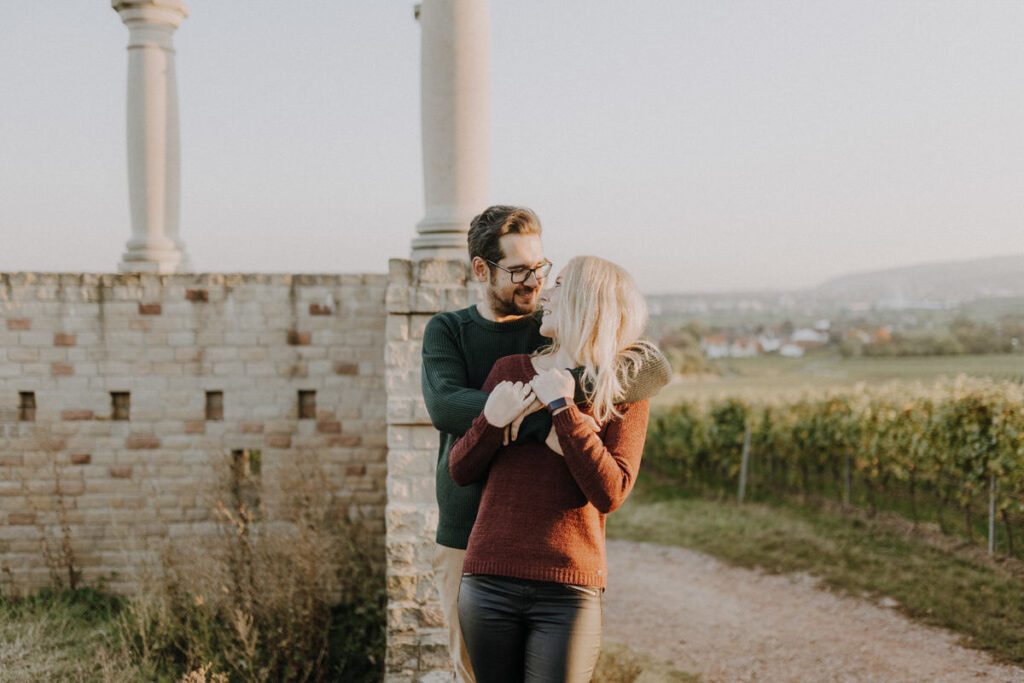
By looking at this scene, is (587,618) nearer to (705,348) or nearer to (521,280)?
(521,280)

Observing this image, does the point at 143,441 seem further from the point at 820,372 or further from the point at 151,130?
the point at 820,372

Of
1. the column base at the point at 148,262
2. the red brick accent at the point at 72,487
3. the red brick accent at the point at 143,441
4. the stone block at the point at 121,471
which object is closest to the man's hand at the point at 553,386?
the red brick accent at the point at 143,441

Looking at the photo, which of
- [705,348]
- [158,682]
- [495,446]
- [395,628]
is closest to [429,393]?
[495,446]

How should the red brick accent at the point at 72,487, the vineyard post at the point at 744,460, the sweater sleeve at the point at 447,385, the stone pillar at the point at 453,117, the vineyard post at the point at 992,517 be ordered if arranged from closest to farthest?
the sweater sleeve at the point at 447,385, the stone pillar at the point at 453,117, the red brick accent at the point at 72,487, the vineyard post at the point at 992,517, the vineyard post at the point at 744,460

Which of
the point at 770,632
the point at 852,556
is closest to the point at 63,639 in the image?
the point at 770,632

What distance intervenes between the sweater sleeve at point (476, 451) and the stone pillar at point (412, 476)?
8.53 ft

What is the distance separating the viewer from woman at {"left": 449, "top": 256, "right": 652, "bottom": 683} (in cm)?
214

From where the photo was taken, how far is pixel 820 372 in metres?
18.8

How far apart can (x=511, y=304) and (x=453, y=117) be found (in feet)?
11.4

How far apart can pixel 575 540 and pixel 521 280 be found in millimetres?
829

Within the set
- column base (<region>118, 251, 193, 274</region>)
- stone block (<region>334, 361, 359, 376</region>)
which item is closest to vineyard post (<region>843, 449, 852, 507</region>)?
stone block (<region>334, 361, 359, 376</region>)

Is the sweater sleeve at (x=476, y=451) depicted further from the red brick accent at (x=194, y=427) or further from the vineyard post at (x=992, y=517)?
the vineyard post at (x=992, y=517)

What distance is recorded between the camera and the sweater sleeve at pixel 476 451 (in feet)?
7.29

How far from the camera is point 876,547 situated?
352 inches
